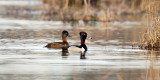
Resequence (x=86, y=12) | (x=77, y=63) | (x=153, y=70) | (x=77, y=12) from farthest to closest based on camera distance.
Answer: (x=77, y=12)
(x=86, y=12)
(x=77, y=63)
(x=153, y=70)

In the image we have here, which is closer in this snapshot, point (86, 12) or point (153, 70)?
point (153, 70)

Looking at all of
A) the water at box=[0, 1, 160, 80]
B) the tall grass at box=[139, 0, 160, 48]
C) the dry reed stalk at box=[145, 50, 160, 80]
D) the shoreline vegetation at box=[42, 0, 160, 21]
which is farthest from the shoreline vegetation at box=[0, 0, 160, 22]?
the dry reed stalk at box=[145, 50, 160, 80]

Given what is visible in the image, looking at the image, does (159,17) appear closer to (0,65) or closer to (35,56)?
(35,56)

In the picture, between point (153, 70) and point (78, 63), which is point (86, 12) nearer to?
point (78, 63)

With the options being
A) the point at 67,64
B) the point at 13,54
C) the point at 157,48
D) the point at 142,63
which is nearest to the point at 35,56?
the point at 13,54

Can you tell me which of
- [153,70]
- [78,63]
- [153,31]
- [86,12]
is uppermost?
[86,12]

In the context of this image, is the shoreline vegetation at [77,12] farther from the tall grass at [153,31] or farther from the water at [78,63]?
the tall grass at [153,31]

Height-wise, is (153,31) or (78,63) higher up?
(153,31)

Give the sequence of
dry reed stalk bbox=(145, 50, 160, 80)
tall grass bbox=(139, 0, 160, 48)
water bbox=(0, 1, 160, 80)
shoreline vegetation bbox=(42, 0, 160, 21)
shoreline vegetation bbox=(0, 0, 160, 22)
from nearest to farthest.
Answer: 1. dry reed stalk bbox=(145, 50, 160, 80)
2. water bbox=(0, 1, 160, 80)
3. tall grass bbox=(139, 0, 160, 48)
4. shoreline vegetation bbox=(42, 0, 160, 21)
5. shoreline vegetation bbox=(0, 0, 160, 22)

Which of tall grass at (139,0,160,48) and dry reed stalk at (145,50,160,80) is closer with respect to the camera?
dry reed stalk at (145,50,160,80)

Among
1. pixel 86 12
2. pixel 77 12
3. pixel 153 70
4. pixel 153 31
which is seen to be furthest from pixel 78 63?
pixel 77 12

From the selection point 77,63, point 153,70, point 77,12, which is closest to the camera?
point 153,70

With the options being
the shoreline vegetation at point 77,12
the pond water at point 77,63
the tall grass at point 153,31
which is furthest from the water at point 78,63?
the shoreline vegetation at point 77,12

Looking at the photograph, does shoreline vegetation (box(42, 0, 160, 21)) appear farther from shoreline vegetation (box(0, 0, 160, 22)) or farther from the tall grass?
the tall grass
